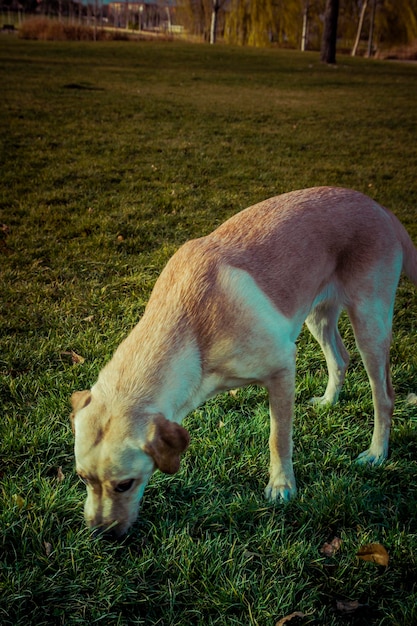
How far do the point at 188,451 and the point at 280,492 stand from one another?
67cm

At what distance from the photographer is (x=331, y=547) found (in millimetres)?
2875

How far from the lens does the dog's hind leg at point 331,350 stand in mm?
3973

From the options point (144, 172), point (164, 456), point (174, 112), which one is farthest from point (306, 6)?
point (164, 456)

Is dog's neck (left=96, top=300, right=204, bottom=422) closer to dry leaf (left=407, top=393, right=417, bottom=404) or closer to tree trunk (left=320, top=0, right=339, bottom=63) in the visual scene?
dry leaf (left=407, top=393, right=417, bottom=404)

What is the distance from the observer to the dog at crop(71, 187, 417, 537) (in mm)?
2426

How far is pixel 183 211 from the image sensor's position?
769 centimetres

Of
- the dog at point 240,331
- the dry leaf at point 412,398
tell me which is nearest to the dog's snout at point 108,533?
the dog at point 240,331

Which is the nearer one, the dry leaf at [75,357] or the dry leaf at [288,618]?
the dry leaf at [288,618]

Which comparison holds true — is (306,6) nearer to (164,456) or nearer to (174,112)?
(174,112)

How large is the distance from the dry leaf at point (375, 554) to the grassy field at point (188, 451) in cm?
3

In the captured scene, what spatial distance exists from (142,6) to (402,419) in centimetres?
7211

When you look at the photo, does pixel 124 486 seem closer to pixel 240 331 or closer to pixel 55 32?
pixel 240 331

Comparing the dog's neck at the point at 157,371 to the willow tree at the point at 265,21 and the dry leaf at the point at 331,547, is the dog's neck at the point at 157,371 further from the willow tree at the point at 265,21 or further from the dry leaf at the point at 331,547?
the willow tree at the point at 265,21

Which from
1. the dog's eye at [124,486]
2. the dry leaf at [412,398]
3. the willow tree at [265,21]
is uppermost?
the willow tree at [265,21]
